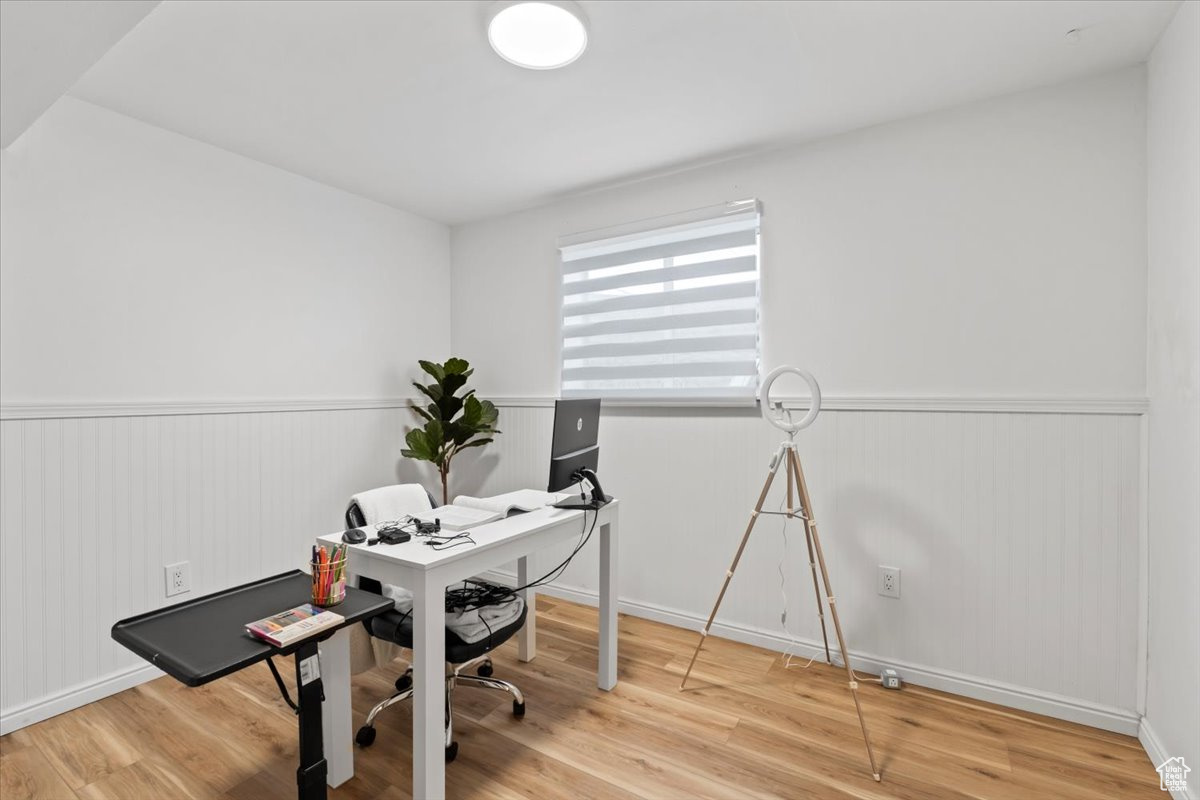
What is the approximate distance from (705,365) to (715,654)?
58.3 inches

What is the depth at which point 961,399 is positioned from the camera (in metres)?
2.36

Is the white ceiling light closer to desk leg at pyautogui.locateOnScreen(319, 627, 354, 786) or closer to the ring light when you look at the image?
the ring light

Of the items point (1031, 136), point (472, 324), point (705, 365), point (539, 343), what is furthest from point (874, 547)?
point (472, 324)

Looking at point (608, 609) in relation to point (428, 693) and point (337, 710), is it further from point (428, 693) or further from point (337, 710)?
point (337, 710)

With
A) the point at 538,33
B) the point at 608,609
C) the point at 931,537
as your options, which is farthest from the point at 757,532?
the point at 538,33

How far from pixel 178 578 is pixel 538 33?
111 inches

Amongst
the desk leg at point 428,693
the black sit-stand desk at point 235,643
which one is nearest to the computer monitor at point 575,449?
the desk leg at point 428,693

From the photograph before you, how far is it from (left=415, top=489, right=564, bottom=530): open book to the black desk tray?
1.67ft

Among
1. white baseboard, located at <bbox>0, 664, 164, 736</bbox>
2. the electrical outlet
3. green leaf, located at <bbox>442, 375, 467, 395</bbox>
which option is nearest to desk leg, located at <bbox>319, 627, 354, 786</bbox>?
white baseboard, located at <bbox>0, 664, 164, 736</bbox>

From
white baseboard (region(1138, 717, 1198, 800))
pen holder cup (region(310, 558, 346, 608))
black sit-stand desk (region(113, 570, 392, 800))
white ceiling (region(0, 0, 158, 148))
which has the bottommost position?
white baseboard (region(1138, 717, 1198, 800))

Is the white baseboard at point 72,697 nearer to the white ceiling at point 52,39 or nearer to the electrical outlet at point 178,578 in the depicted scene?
the electrical outlet at point 178,578

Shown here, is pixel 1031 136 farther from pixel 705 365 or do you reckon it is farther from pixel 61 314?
pixel 61 314

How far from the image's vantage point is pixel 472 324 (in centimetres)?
395

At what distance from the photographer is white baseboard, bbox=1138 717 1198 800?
1847 mm
